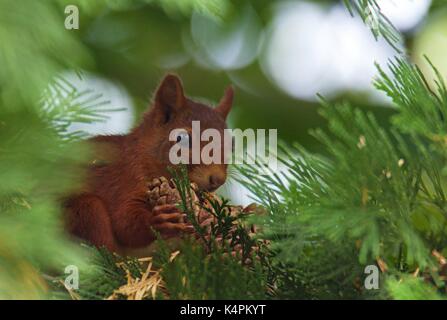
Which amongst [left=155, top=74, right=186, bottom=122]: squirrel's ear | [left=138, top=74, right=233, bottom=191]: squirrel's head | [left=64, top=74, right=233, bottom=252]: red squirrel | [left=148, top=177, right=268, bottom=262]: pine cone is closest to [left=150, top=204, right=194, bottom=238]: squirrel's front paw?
[left=148, top=177, right=268, bottom=262]: pine cone

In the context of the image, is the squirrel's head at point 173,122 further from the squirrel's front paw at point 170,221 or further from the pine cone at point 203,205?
the squirrel's front paw at point 170,221

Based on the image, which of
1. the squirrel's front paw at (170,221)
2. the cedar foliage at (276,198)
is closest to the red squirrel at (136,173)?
the squirrel's front paw at (170,221)

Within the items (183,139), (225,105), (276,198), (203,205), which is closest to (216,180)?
(183,139)

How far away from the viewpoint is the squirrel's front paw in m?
1.12

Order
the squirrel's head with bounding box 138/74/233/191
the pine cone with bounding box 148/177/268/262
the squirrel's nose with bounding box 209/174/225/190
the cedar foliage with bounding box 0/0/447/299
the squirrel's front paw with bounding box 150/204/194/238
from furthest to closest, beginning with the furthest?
1. the squirrel's head with bounding box 138/74/233/191
2. the squirrel's nose with bounding box 209/174/225/190
3. the squirrel's front paw with bounding box 150/204/194/238
4. the pine cone with bounding box 148/177/268/262
5. the cedar foliage with bounding box 0/0/447/299

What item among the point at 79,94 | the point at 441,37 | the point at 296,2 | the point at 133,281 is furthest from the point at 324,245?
the point at 296,2

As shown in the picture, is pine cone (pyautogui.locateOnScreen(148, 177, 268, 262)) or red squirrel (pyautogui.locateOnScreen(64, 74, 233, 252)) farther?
red squirrel (pyautogui.locateOnScreen(64, 74, 233, 252))

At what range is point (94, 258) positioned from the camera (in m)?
0.94

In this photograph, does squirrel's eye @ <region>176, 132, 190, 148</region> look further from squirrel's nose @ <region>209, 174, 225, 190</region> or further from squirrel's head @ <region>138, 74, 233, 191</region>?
squirrel's nose @ <region>209, 174, 225, 190</region>

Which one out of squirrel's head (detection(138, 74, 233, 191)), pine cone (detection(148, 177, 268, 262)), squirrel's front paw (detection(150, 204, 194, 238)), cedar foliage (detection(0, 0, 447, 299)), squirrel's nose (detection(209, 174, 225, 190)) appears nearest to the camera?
cedar foliage (detection(0, 0, 447, 299))

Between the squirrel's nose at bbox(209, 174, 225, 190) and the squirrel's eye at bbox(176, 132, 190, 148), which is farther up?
the squirrel's eye at bbox(176, 132, 190, 148)

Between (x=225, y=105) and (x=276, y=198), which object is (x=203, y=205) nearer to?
(x=276, y=198)

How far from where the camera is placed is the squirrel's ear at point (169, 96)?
1.53m

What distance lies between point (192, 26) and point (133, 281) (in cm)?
210
